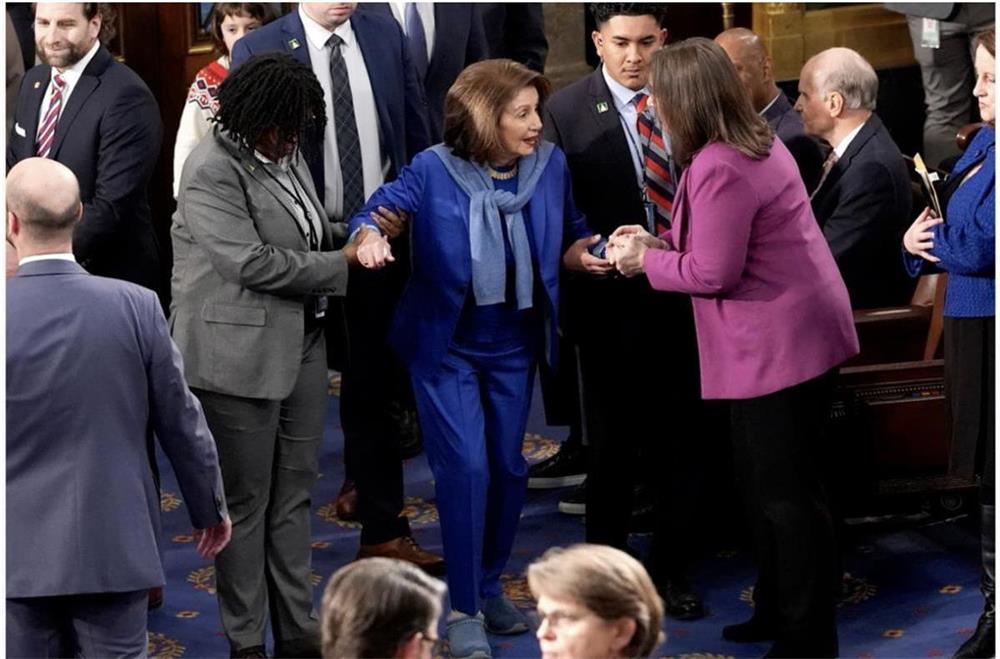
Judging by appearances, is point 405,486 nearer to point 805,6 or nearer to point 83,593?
point 83,593

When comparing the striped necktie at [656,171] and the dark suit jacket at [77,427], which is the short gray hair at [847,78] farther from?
the dark suit jacket at [77,427]

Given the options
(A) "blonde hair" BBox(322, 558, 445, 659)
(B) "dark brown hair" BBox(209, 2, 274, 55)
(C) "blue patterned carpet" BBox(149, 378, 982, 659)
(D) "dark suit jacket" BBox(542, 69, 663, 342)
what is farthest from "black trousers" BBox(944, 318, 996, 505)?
(B) "dark brown hair" BBox(209, 2, 274, 55)

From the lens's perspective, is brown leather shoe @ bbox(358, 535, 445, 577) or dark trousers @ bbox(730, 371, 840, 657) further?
brown leather shoe @ bbox(358, 535, 445, 577)

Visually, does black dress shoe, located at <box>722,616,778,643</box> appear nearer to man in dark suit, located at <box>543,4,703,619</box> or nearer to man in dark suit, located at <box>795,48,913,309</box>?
man in dark suit, located at <box>543,4,703,619</box>

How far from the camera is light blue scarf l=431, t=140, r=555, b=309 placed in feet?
15.5

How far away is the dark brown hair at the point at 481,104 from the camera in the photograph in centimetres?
469

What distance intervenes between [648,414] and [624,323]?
261mm

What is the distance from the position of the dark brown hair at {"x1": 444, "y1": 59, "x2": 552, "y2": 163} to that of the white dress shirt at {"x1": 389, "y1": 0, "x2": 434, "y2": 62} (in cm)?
105

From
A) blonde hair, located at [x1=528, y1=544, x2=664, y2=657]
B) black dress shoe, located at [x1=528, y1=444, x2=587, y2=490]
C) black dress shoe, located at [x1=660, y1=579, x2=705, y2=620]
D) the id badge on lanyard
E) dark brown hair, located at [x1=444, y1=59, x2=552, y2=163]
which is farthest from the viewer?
the id badge on lanyard

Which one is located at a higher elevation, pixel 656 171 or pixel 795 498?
pixel 656 171

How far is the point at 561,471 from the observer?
6.13 m

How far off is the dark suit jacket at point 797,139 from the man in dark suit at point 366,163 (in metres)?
0.98

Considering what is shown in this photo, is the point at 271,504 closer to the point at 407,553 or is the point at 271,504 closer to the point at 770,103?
the point at 407,553

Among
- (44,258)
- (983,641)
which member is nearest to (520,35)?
(983,641)
